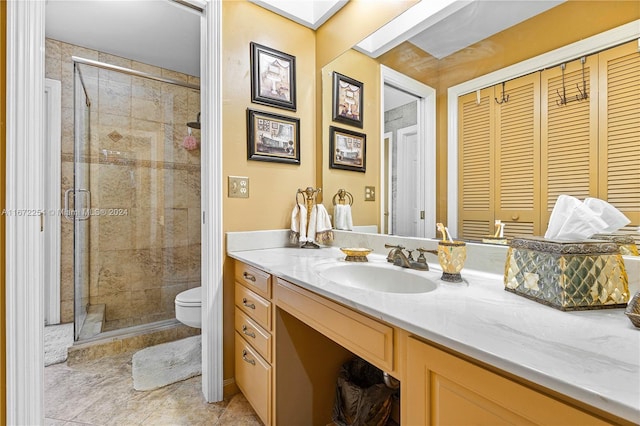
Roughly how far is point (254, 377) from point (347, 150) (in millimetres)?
1323

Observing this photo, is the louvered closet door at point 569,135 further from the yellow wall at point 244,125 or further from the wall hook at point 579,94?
the yellow wall at point 244,125

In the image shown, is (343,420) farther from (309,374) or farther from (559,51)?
(559,51)

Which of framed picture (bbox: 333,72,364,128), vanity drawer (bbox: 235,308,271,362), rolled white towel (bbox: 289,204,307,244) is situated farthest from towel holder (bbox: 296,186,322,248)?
vanity drawer (bbox: 235,308,271,362)

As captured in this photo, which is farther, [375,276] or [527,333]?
[375,276]

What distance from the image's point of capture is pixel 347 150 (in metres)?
1.74

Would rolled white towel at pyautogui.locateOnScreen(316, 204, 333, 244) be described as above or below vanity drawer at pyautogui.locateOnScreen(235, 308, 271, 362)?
above

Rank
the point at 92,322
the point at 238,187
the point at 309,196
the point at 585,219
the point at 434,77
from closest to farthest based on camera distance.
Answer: the point at 585,219 → the point at 434,77 → the point at 238,187 → the point at 309,196 → the point at 92,322

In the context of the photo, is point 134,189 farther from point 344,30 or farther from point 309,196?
point 344,30

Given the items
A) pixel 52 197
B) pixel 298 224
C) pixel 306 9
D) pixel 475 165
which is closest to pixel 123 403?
pixel 298 224

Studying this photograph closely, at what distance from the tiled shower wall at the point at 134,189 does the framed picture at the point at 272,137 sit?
1339 millimetres

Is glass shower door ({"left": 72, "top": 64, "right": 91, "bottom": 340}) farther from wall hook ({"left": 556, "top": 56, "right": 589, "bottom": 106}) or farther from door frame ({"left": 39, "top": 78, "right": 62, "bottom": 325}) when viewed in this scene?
wall hook ({"left": 556, "top": 56, "right": 589, "bottom": 106})

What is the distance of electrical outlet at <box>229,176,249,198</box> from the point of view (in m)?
1.59

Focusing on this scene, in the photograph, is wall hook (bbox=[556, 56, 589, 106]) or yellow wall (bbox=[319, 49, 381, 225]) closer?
wall hook (bbox=[556, 56, 589, 106])

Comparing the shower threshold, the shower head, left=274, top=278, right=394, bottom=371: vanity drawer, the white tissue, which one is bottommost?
the shower threshold
